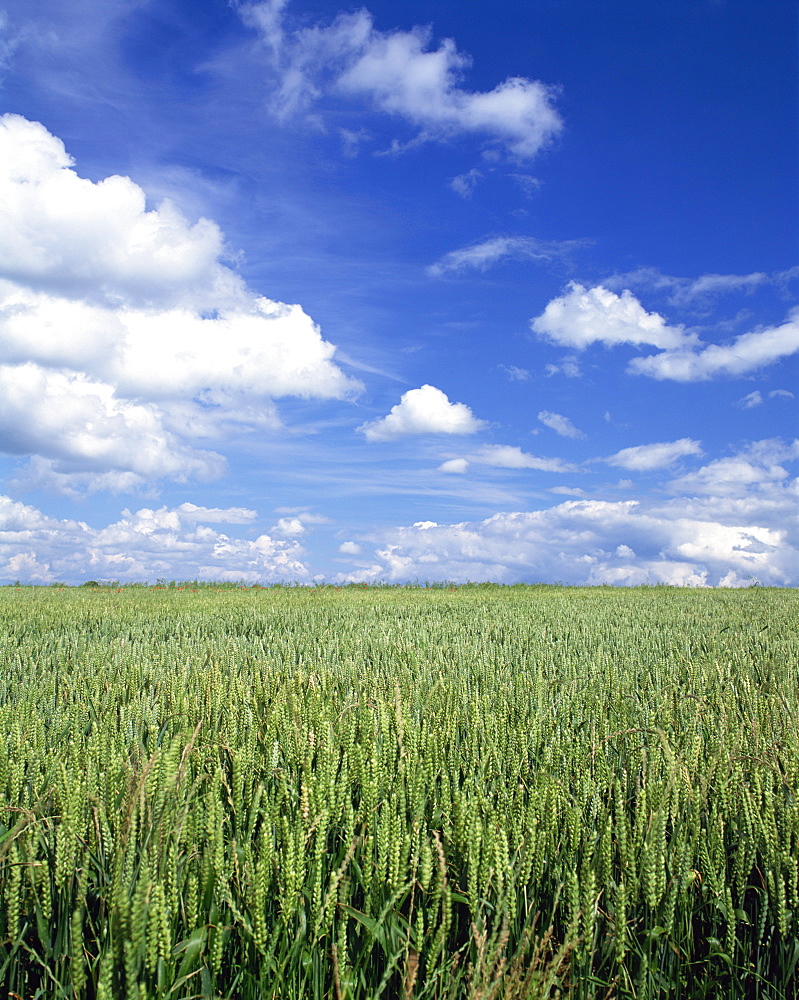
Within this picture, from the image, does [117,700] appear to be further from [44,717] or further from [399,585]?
[399,585]

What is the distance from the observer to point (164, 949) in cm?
128

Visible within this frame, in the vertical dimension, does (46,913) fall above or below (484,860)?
below

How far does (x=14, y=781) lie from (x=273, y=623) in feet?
17.7

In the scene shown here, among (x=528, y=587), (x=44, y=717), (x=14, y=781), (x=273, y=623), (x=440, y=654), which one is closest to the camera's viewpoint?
(x=14, y=781)

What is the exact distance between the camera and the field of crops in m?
1.43

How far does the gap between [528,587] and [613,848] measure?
19792mm

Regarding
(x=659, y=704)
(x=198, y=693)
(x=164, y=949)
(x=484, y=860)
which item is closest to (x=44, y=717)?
(x=198, y=693)

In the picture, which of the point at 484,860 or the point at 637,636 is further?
the point at 637,636

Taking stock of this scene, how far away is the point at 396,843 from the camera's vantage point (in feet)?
5.08

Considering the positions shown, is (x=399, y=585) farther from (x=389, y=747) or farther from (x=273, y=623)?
(x=389, y=747)

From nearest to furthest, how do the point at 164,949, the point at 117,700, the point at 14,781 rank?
the point at 164,949 < the point at 14,781 < the point at 117,700

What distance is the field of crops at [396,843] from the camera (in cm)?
143

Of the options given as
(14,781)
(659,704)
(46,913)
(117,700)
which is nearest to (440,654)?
(659,704)

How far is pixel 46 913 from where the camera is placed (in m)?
1.61
